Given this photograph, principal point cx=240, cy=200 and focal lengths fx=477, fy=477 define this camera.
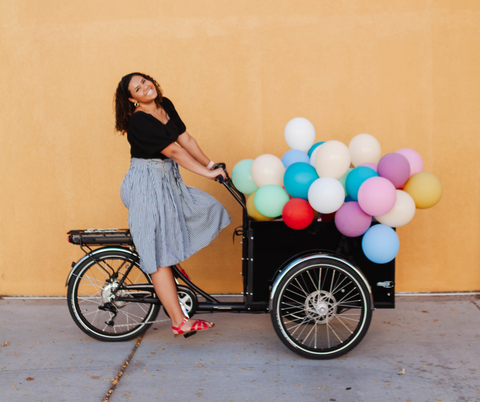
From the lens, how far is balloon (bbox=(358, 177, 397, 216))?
2.50m

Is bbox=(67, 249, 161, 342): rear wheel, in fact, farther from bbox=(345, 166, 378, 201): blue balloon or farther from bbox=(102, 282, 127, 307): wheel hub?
bbox=(345, 166, 378, 201): blue balloon

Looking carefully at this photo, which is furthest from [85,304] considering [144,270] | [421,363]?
[421,363]

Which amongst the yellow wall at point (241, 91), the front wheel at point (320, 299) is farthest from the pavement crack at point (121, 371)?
the yellow wall at point (241, 91)

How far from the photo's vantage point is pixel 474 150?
12.7 ft

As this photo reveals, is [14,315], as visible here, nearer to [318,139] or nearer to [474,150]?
[318,139]

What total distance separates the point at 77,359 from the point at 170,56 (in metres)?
2.42

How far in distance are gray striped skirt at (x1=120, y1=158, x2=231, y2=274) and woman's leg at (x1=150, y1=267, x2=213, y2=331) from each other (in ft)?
0.22

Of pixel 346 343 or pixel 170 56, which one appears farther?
pixel 170 56

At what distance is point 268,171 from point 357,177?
53 cm

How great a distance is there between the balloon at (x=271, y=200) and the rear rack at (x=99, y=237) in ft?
3.00

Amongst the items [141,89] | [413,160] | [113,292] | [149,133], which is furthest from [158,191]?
[413,160]

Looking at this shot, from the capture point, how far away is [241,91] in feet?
12.9

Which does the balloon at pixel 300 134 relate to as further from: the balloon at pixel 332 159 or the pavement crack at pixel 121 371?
the pavement crack at pixel 121 371

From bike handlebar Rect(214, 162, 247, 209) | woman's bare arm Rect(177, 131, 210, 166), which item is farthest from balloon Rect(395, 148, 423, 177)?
woman's bare arm Rect(177, 131, 210, 166)
